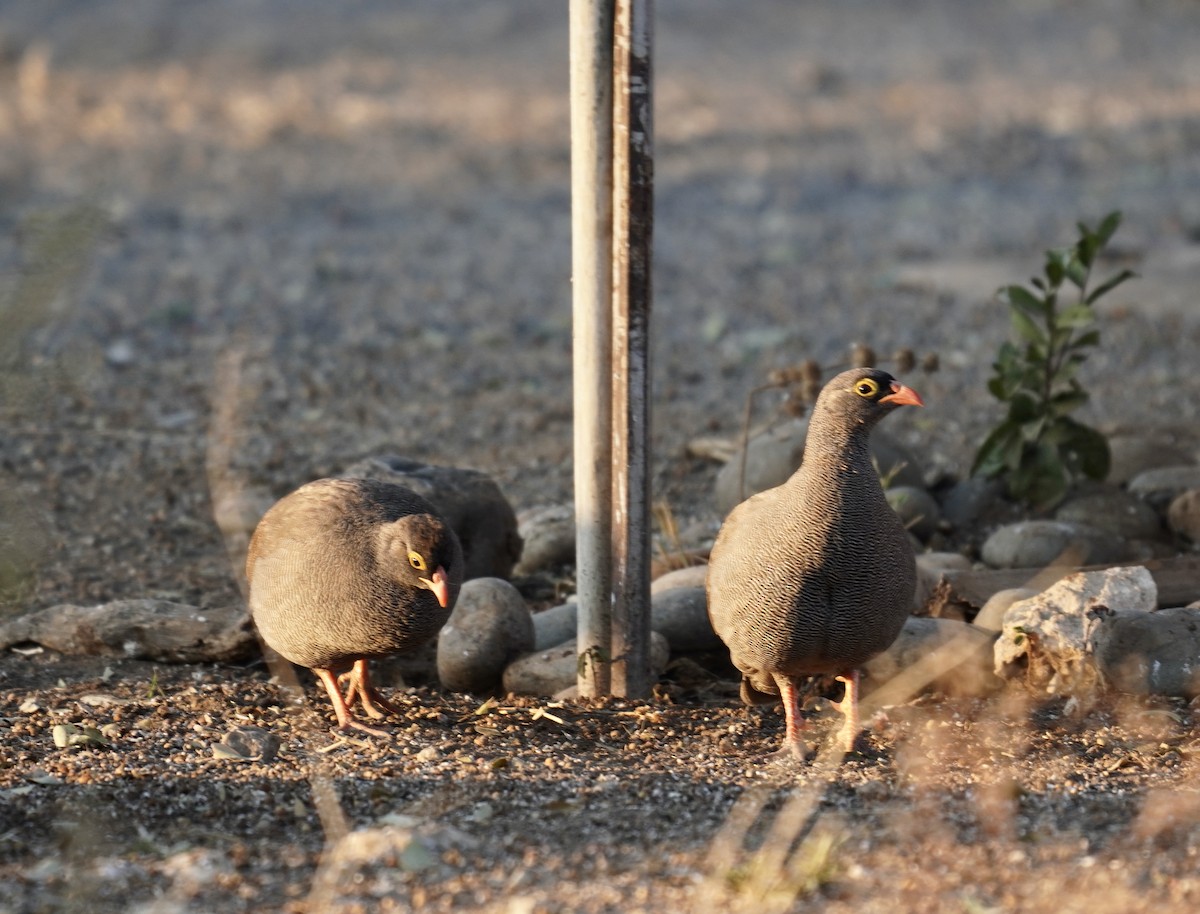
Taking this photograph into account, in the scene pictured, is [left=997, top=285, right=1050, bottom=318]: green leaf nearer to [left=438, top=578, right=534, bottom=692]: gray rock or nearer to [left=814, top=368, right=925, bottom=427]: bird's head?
Answer: [left=814, top=368, right=925, bottom=427]: bird's head

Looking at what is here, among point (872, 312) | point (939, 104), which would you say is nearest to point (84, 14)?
point (939, 104)

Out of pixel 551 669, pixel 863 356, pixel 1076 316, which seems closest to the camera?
pixel 551 669

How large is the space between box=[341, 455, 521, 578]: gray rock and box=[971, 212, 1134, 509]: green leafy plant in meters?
2.08

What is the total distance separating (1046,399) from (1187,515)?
0.72 m

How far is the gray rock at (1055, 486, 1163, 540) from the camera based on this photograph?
6352 millimetres

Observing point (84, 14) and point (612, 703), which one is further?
point (84, 14)

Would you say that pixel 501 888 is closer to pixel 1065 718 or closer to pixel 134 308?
pixel 1065 718

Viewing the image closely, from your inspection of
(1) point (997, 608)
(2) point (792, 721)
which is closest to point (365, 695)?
(2) point (792, 721)

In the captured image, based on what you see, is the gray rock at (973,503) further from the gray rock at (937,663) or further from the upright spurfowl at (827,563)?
the upright spurfowl at (827,563)

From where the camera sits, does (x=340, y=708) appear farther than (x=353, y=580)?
Yes

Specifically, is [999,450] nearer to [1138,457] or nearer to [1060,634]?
[1138,457]

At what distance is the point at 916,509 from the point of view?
6418mm

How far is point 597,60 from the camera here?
4641 millimetres

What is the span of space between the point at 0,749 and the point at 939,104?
15126 mm
